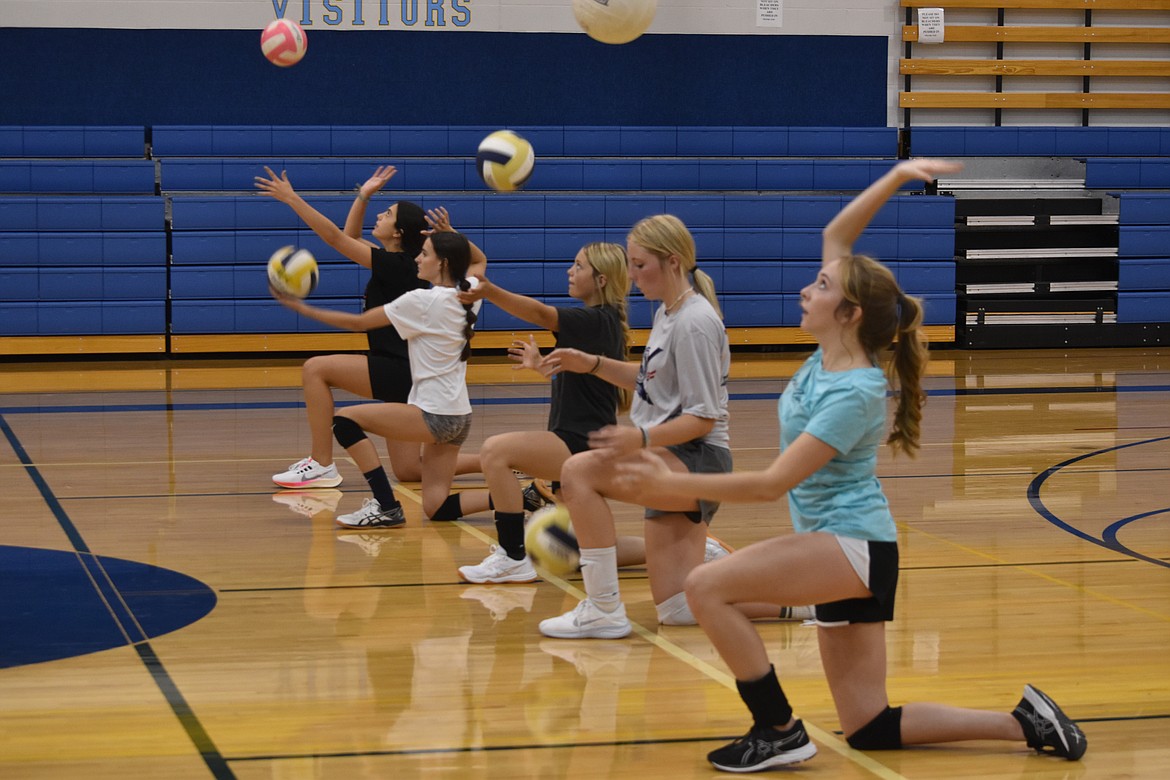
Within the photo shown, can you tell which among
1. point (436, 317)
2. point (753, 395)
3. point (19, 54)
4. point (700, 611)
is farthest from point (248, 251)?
point (700, 611)

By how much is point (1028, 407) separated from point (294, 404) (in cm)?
506

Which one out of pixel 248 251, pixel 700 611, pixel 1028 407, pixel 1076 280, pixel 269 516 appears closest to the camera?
pixel 700 611

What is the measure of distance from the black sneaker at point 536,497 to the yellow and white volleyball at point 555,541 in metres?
1.45

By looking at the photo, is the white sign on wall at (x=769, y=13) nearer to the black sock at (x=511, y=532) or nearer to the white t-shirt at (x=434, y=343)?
the white t-shirt at (x=434, y=343)

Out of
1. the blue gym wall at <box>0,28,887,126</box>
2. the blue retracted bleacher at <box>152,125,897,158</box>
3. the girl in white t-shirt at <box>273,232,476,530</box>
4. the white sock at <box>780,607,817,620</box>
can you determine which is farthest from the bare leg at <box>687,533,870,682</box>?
the blue gym wall at <box>0,28,887,126</box>

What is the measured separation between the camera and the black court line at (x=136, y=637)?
343cm

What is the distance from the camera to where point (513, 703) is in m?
3.84

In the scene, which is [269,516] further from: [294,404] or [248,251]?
[248,251]

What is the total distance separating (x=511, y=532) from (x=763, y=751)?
2064 mm

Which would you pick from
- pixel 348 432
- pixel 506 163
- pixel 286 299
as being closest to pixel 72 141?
pixel 286 299

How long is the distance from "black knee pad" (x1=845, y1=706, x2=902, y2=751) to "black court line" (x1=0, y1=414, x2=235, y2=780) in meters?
1.47

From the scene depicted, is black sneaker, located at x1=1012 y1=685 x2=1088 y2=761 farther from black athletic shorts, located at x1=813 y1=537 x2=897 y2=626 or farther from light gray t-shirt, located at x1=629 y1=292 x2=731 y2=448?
light gray t-shirt, located at x1=629 y1=292 x2=731 y2=448

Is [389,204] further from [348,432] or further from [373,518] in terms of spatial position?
[373,518]

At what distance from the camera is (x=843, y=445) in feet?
10.7
